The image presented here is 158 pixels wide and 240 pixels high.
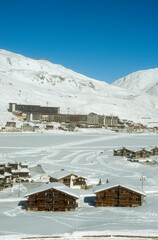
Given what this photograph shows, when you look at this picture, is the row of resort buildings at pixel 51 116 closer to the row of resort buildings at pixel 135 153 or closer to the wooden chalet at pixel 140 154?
the row of resort buildings at pixel 135 153

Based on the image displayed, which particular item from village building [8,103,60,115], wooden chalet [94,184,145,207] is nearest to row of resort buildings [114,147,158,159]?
wooden chalet [94,184,145,207]

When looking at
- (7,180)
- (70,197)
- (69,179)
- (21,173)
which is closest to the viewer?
(70,197)

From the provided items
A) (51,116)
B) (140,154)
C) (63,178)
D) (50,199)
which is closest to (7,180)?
(63,178)

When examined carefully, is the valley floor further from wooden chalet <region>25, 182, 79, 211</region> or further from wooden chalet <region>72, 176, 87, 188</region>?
wooden chalet <region>72, 176, 87, 188</region>

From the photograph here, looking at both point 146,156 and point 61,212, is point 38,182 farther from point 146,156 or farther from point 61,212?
point 146,156

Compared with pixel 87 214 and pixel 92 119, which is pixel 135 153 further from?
pixel 92 119

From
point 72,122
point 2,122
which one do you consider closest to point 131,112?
point 72,122
